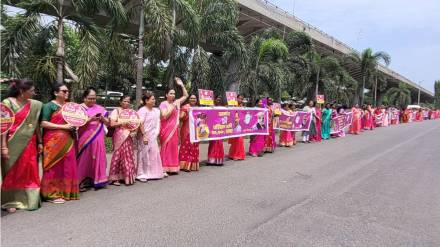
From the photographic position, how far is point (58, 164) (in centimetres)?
534

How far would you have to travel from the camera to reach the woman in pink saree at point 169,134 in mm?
7342

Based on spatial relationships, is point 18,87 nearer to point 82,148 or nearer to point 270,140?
point 82,148

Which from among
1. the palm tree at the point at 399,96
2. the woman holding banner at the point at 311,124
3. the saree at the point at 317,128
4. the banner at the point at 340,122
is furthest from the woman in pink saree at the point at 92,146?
the palm tree at the point at 399,96

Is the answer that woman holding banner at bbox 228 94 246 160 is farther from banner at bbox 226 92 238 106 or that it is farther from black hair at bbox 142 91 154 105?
black hair at bbox 142 91 154 105

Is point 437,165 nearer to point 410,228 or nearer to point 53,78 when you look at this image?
point 410,228

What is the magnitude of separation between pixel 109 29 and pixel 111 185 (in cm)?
831

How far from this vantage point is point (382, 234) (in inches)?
175

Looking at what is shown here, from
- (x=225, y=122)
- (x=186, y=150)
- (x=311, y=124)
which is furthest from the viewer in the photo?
(x=311, y=124)

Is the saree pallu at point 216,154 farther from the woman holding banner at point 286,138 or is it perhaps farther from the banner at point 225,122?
the woman holding banner at point 286,138

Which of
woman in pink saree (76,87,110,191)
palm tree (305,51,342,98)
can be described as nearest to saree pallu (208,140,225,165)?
woman in pink saree (76,87,110,191)

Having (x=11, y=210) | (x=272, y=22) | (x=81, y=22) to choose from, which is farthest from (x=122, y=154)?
(x=272, y=22)

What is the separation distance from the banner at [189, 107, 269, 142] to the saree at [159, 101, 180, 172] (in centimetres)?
61

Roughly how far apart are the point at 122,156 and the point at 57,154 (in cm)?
131

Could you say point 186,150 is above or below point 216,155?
above
